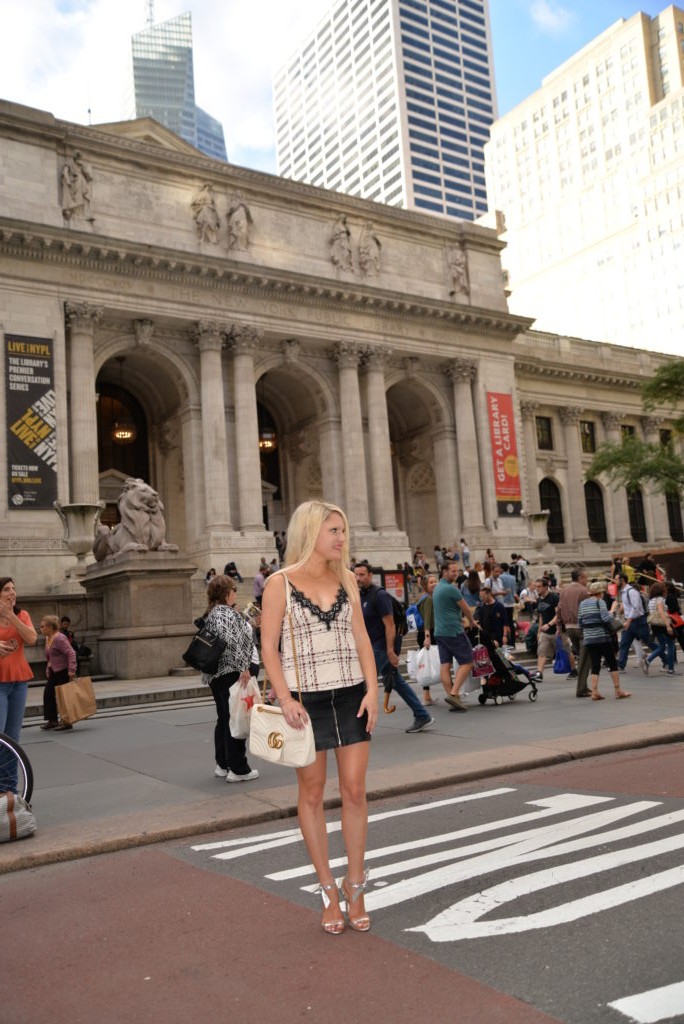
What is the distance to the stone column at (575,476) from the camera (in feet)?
159

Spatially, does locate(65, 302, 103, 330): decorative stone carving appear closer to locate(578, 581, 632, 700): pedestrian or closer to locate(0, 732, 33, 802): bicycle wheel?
locate(578, 581, 632, 700): pedestrian

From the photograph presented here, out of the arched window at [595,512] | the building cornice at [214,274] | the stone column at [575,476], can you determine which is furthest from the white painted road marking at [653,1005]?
the arched window at [595,512]

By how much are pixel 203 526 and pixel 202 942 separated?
1163 inches

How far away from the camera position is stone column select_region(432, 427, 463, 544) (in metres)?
39.7

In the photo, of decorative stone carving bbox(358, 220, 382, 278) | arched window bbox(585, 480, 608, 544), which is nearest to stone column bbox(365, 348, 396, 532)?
decorative stone carving bbox(358, 220, 382, 278)

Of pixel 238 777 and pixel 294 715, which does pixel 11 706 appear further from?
pixel 294 715

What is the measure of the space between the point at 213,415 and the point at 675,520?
33552 millimetres

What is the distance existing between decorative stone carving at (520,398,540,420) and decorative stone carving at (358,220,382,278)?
44.9 feet

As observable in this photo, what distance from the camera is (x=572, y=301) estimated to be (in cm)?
10344

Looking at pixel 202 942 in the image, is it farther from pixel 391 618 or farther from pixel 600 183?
pixel 600 183

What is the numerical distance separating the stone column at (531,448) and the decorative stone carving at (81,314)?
80.4 feet

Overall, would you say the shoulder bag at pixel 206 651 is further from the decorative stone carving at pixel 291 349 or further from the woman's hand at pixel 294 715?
the decorative stone carving at pixel 291 349

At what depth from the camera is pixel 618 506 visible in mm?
50844

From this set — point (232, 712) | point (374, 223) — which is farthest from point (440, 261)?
point (232, 712)
